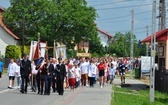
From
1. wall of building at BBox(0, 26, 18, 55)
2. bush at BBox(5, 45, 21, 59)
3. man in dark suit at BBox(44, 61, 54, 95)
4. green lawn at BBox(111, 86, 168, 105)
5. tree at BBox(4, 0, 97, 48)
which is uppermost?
tree at BBox(4, 0, 97, 48)

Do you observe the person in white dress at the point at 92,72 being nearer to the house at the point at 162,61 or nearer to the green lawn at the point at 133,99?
the house at the point at 162,61

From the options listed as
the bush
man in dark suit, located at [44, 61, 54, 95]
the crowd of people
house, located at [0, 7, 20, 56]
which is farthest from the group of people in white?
house, located at [0, 7, 20, 56]

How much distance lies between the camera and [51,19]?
70000mm

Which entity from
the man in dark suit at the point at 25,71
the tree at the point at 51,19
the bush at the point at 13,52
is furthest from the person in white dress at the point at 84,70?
the tree at the point at 51,19

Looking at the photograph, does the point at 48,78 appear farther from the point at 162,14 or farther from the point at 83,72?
the point at 162,14

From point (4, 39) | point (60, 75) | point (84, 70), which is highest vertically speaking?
point (4, 39)

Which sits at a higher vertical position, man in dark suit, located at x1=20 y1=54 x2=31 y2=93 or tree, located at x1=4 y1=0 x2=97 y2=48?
tree, located at x1=4 y1=0 x2=97 y2=48

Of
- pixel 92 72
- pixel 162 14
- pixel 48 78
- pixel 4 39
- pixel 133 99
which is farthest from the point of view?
pixel 4 39

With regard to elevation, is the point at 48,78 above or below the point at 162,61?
below

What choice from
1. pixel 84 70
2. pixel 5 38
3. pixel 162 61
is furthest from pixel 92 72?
pixel 5 38

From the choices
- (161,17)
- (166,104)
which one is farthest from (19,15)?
(166,104)

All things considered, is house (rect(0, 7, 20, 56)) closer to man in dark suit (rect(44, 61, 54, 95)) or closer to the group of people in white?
the group of people in white

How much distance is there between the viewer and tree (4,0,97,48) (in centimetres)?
6906

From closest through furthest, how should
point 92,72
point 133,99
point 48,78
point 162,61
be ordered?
point 133,99 → point 48,78 → point 92,72 → point 162,61
